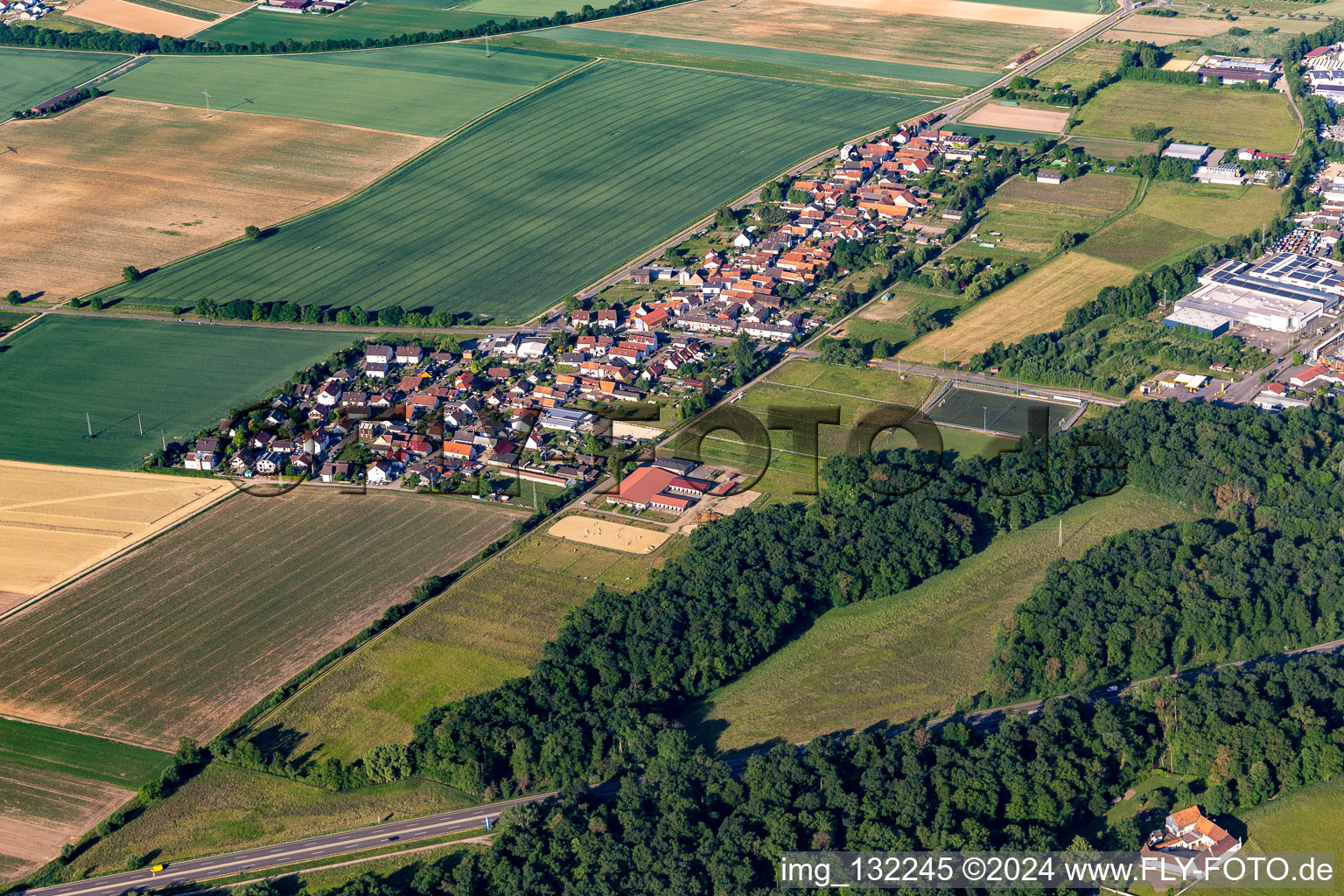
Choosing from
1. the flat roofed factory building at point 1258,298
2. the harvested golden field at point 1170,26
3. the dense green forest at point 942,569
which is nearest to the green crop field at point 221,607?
the dense green forest at point 942,569

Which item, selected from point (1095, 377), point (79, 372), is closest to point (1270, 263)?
point (1095, 377)

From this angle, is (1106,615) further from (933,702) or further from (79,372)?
(79,372)

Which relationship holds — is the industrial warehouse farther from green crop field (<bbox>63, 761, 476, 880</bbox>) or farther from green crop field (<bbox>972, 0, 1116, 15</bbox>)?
green crop field (<bbox>972, 0, 1116, 15</bbox>)

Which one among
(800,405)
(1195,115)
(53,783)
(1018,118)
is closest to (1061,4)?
(1195,115)

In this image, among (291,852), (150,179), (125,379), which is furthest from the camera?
(150,179)

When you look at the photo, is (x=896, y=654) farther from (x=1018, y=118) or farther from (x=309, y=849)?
(x=1018, y=118)

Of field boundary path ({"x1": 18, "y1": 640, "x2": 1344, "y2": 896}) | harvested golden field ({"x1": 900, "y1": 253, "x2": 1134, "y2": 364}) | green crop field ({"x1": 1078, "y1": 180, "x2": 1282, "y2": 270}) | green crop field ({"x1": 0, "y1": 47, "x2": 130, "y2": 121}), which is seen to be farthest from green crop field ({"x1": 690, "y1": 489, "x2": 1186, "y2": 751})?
green crop field ({"x1": 0, "y1": 47, "x2": 130, "y2": 121})
